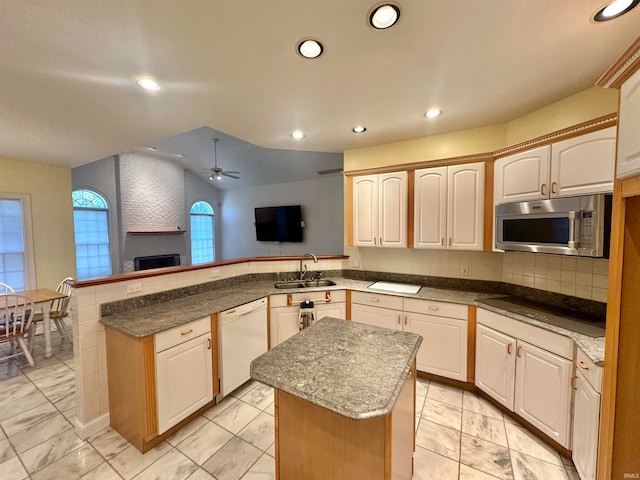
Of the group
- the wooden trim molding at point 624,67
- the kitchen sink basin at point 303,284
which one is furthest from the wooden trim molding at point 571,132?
the kitchen sink basin at point 303,284

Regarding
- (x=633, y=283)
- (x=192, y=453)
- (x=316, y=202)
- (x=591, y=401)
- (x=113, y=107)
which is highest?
(x=113, y=107)

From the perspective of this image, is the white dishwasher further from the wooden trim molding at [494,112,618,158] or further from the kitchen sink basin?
the wooden trim molding at [494,112,618,158]

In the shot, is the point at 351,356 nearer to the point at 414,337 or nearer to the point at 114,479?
the point at 414,337

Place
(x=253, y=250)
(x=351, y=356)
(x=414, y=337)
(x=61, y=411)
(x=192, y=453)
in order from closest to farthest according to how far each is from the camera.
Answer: (x=351, y=356)
(x=414, y=337)
(x=192, y=453)
(x=61, y=411)
(x=253, y=250)

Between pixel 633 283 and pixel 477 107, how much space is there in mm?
1694

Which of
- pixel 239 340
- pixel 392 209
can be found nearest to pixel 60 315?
pixel 239 340

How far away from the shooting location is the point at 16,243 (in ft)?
13.0

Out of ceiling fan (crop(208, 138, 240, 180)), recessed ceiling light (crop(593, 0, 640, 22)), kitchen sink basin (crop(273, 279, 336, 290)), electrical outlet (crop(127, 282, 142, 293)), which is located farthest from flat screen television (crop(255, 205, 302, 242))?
recessed ceiling light (crop(593, 0, 640, 22))

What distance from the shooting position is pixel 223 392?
221 cm

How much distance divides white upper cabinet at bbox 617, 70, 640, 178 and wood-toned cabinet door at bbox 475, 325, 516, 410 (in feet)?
4.58

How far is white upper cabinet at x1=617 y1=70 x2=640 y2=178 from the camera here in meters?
1.00

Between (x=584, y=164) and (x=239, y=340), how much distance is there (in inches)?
114

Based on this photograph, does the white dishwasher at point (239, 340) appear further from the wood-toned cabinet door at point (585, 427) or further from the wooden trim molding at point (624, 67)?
the wooden trim molding at point (624, 67)

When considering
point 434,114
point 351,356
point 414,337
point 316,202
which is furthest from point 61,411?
point 316,202
